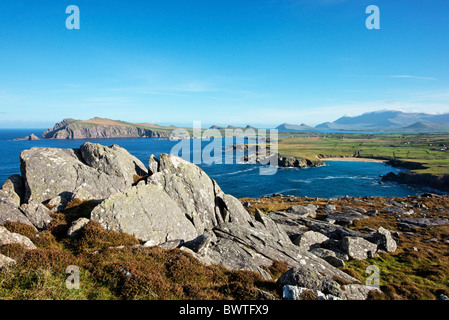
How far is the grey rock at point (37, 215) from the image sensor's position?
562 inches

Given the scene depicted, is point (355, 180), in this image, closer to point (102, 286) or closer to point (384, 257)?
point (384, 257)

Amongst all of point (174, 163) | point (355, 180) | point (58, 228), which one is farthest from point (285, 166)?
point (58, 228)

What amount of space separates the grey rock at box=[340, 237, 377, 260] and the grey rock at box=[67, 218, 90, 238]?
27567 millimetres

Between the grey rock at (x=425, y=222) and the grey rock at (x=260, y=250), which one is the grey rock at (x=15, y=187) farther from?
the grey rock at (x=425, y=222)

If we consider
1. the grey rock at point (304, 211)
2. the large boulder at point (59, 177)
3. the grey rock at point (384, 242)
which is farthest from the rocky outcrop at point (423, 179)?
the large boulder at point (59, 177)

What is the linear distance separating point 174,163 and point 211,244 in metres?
10.5

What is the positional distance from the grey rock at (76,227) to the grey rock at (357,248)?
2757cm

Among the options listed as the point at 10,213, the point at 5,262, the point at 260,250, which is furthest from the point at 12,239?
the point at 260,250

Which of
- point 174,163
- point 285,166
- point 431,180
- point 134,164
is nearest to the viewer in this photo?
point 174,163

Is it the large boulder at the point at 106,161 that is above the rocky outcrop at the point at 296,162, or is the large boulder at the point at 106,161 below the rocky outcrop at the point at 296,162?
above

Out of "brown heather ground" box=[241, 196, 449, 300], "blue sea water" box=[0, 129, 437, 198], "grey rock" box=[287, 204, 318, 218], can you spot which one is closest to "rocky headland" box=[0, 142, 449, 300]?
"brown heather ground" box=[241, 196, 449, 300]

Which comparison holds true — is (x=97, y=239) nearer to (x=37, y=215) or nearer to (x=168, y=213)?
(x=37, y=215)

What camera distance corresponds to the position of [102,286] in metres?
9.41
